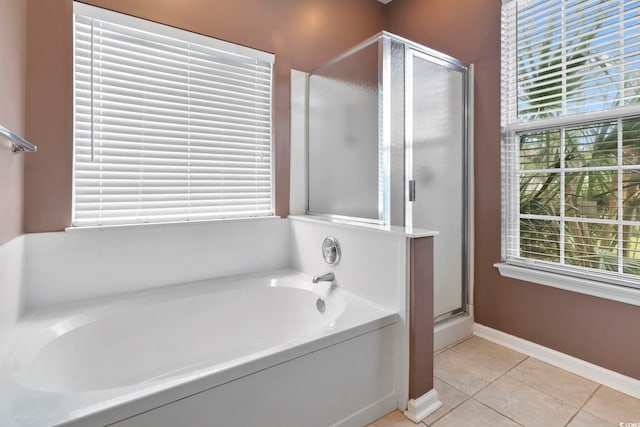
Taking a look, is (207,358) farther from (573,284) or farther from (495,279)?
(573,284)

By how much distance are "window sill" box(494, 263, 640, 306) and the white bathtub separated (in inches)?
43.4

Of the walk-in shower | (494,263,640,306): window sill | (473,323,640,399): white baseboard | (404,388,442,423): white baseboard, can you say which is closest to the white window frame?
(494,263,640,306): window sill

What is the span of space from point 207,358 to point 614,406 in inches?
82.3

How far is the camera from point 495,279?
2.27 m

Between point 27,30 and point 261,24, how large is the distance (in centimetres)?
131

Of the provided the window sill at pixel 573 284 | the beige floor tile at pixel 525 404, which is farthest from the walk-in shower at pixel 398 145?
the beige floor tile at pixel 525 404

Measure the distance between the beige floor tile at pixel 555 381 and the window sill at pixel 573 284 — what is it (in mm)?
481

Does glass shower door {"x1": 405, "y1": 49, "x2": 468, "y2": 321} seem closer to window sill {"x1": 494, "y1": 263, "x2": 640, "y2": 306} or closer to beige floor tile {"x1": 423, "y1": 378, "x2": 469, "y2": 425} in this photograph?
window sill {"x1": 494, "y1": 263, "x2": 640, "y2": 306}

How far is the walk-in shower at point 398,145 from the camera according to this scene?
186 centimetres

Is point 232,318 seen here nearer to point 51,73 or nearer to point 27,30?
point 51,73

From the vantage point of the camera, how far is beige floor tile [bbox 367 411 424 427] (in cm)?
145

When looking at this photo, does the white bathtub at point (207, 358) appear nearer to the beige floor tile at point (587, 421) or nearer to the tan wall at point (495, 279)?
the beige floor tile at point (587, 421)

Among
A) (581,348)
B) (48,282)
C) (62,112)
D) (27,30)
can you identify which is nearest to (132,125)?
(62,112)

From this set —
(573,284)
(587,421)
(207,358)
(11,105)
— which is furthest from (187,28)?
(587,421)
